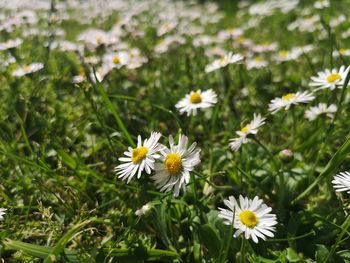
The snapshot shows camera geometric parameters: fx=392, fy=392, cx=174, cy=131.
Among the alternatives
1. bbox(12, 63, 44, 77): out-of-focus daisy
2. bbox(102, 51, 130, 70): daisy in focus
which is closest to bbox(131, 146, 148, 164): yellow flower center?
bbox(102, 51, 130, 70): daisy in focus

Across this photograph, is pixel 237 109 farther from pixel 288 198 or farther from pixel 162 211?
pixel 162 211

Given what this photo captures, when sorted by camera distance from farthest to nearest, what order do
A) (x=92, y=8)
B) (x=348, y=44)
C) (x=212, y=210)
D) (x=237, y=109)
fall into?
(x=92, y=8), (x=348, y=44), (x=237, y=109), (x=212, y=210)

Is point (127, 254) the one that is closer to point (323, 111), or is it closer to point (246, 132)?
point (246, 132)

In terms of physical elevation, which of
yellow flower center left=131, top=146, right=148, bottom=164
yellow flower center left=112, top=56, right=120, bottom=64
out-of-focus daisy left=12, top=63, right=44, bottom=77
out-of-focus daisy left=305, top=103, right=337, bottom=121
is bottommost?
out-of-focus daisy left=305, top=103, right=337, bottom=121

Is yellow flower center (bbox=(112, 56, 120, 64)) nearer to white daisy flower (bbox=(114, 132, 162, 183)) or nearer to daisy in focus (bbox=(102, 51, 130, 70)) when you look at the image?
daisy in focus (bbox=(102, 51, 130, 70))

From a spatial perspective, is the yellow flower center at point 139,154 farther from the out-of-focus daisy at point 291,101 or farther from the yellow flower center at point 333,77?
the yellow flower center at point 333,77

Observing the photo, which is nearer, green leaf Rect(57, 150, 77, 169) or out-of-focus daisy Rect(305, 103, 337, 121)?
green leaf Rect(57, 150, 77, 169)

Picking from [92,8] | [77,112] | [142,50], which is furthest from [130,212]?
[92,8]

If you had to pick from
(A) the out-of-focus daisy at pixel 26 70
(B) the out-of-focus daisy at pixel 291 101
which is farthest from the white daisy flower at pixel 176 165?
(A) the out-of-focus daisy at pixel 26 70
